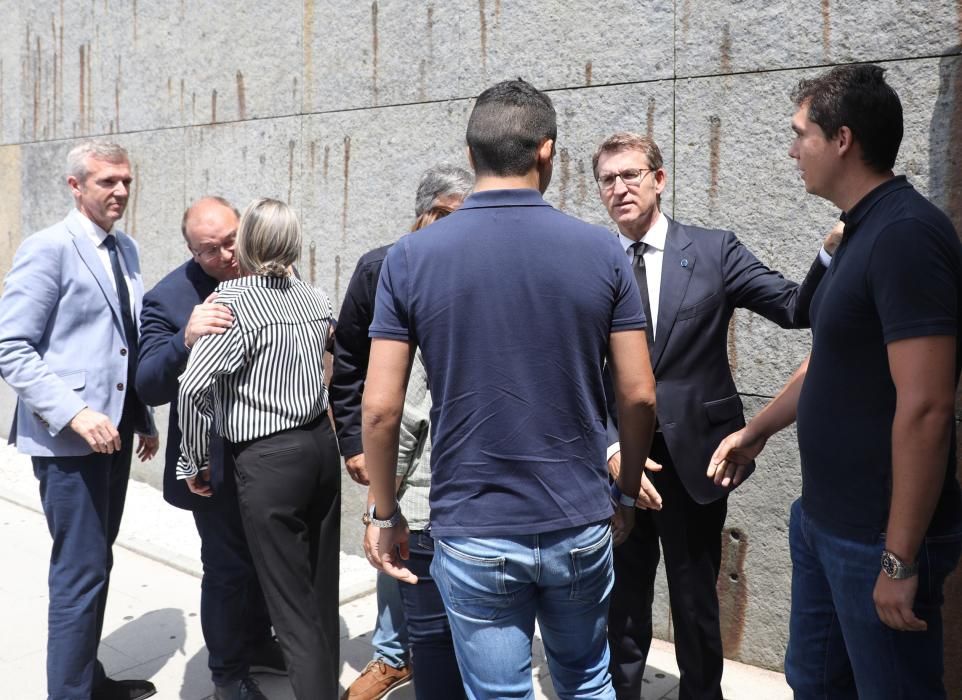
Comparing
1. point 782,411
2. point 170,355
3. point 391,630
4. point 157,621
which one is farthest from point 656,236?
point 157,621

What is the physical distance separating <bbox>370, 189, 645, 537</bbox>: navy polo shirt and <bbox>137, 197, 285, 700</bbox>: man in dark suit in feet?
4.63

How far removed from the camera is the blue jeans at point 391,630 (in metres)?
3.60

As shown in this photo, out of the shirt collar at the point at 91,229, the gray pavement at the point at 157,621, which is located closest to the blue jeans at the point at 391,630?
the gray pavement at the point at 157,621

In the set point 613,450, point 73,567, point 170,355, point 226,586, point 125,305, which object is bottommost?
point 226,586

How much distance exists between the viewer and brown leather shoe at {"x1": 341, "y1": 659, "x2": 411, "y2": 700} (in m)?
3.52

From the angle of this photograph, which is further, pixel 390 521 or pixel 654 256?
pixel 654 256

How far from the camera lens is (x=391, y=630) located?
3.63 m

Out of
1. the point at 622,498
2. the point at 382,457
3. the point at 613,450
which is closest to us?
the point at 382,457

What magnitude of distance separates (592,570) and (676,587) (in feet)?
3.53

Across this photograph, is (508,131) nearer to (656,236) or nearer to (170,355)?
(656,236)

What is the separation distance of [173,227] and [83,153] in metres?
2.77

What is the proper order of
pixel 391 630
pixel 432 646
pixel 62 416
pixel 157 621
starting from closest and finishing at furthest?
pixel 432 646 < pixel 62 416 < pixel 391 630 < pixel 157 621

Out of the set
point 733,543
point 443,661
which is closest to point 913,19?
point 733,543

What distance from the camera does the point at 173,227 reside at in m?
6.11
